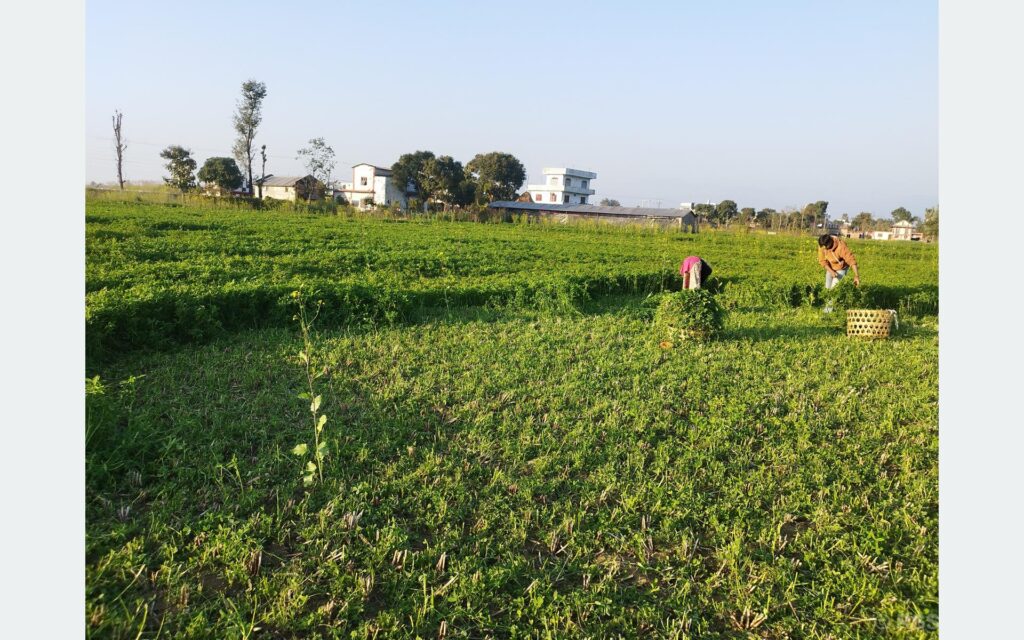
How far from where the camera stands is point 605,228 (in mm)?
27953

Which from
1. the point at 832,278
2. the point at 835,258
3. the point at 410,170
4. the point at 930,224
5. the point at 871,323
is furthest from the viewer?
the point at 410,170

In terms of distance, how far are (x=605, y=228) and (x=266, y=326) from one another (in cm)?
2264

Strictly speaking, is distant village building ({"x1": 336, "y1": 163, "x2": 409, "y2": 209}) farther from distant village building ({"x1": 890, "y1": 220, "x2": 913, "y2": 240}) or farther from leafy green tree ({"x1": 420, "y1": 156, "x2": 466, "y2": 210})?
distant village building ({"x1": 890, "y1": 220, "x2": 913, "y2": 240})

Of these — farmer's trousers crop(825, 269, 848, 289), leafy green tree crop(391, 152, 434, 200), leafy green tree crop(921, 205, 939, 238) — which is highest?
leafy green tree crop(391, 152, 434, 200)

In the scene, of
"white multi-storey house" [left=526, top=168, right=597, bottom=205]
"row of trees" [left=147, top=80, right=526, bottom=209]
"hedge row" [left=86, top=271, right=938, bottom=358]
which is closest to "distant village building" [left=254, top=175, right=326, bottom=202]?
"row of trees" [left=147, top=80, right=526, bottom=209]

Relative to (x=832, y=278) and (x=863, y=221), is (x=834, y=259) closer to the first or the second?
(x=832, y=278)

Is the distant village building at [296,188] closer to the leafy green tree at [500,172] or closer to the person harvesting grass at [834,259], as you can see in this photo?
the leafy green tree at [500,172]

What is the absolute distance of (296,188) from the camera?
142 ft

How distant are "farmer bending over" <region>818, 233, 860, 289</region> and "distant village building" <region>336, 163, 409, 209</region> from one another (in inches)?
1796

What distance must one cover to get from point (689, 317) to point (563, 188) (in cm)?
5955

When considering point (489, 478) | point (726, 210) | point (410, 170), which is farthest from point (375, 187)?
point (489, 478)

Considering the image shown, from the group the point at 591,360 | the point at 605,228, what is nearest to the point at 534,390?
the point at 591,360

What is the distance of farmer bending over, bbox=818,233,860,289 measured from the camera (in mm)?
9359

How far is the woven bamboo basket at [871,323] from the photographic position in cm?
757
